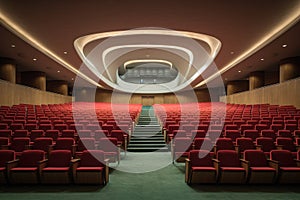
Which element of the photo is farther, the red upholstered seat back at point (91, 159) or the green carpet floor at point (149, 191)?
the red upholstered seat back at point (91, 159)

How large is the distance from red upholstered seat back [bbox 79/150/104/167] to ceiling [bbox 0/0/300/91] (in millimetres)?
4556

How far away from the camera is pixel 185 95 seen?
33.3 meters

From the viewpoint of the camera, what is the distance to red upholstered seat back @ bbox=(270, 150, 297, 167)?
531cm

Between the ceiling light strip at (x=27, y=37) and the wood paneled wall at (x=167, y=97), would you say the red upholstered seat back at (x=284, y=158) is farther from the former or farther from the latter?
the wood paneled wall at (x=167, y=97)

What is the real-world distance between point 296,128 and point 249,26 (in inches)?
156

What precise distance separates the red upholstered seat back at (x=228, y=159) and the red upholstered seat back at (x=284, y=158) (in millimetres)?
718

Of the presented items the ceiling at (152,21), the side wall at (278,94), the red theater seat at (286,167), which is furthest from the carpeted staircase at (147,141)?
the side wall at (278,94)

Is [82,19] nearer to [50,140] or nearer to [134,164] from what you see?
[50,140]

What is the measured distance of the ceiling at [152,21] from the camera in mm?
8195

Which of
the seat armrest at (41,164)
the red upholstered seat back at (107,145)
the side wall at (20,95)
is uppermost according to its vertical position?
the side wall at (20,95)

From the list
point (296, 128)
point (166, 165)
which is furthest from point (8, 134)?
point (296, 128)

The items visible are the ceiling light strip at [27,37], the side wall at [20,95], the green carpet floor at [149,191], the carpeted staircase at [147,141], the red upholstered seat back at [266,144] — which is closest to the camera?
the green carpet floor at [149,191]

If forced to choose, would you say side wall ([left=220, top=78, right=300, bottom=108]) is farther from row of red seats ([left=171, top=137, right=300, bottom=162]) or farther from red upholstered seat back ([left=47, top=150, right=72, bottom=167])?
red upholstered seat back ([left=47, top=150, right=72, bottom=167])

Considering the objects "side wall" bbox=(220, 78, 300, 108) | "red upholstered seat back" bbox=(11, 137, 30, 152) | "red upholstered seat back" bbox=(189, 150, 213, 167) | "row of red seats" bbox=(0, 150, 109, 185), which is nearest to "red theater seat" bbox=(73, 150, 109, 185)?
"row of red seats" bbox=(0, 150, 109, 185)
